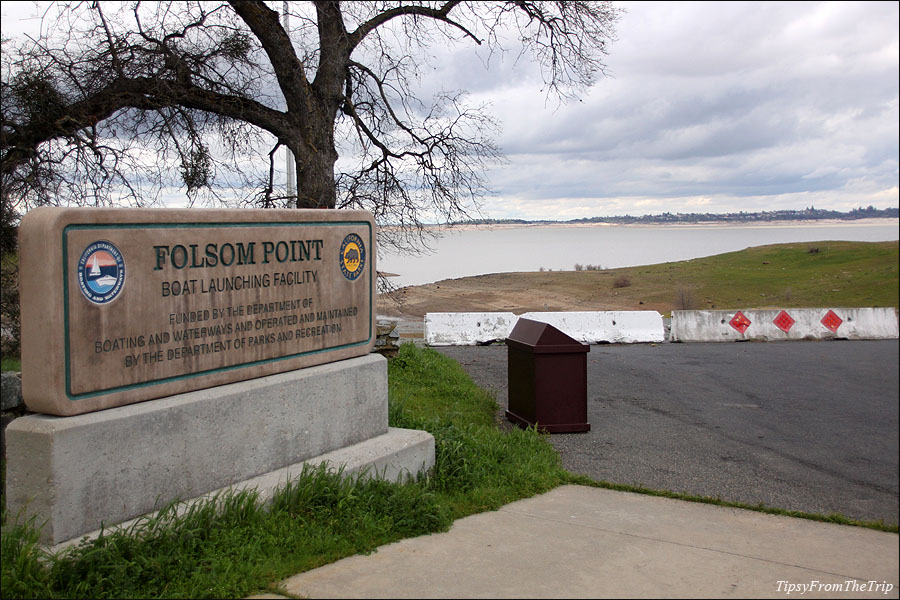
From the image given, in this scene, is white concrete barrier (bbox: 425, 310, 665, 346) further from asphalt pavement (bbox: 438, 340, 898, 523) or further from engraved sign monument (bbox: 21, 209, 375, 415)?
engraved sign monument (bbox: 21, 209, 375, 415)

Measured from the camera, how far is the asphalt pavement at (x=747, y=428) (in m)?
5.93

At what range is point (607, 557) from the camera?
4262 millimetres

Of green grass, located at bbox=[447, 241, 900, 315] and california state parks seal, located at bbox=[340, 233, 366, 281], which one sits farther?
green grass, located at bbox=[447, 241, 900, 315]

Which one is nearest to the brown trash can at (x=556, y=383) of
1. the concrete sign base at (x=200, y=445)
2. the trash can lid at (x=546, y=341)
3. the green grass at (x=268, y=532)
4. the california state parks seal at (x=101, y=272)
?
the trash can lid at (x=546, y=341)

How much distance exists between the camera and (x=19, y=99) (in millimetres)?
9547

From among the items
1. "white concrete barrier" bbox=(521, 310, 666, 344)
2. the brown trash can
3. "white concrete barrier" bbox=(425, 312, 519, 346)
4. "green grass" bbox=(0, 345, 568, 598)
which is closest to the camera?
"green grass" bbox=(0, 345, 568, 598)

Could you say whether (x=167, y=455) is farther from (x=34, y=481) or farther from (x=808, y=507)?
(x=808, y=507)

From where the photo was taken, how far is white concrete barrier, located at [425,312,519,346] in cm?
1641

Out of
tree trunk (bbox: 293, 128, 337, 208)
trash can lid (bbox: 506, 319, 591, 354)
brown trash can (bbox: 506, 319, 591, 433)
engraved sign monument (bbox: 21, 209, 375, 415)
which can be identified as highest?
tree trunk (bbox: 293, 128, 337, 208)

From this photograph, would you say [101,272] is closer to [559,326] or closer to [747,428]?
[747,428]

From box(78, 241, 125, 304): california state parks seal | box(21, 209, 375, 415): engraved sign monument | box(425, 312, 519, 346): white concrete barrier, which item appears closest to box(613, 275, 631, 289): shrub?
box(425, 312, 519, 346): white concrete barrier

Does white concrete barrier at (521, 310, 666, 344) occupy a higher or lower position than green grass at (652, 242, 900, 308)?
lower

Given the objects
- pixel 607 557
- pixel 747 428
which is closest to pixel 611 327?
pixel 747 428

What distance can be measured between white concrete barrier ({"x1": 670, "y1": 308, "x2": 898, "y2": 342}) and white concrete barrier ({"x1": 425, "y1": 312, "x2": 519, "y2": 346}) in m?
3.84
